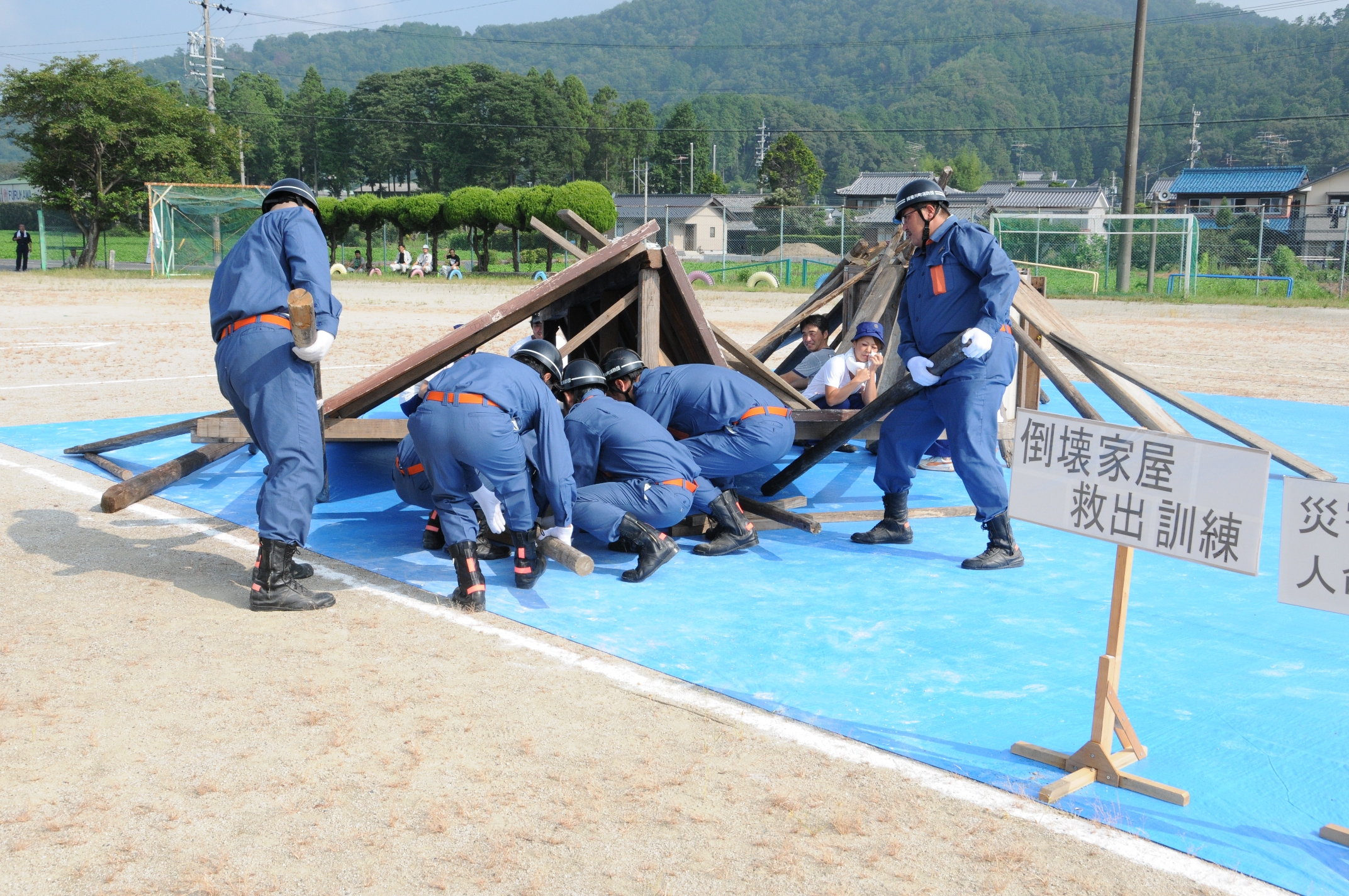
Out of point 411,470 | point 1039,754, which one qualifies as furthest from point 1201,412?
point 411,470

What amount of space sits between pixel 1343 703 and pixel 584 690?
271cm

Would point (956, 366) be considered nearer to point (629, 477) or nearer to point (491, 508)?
point (629, 477)

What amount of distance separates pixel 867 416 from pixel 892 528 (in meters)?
0.70

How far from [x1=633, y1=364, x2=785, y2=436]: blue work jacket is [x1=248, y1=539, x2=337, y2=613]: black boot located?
2.03m

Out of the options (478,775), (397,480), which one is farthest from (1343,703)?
(397,480)

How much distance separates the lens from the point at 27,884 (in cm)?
275

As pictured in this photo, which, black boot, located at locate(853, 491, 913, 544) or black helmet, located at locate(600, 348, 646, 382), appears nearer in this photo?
black helmet, located at locate(600, 348, 646, 382)

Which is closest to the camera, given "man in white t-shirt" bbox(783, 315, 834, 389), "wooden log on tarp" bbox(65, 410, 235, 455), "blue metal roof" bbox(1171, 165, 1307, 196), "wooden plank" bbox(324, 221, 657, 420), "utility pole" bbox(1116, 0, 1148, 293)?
"wooden plank" bbox(324, 221, 657, 420)

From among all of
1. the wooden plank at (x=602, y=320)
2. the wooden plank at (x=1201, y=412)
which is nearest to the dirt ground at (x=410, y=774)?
the wooden plank at (x=602, y=320)

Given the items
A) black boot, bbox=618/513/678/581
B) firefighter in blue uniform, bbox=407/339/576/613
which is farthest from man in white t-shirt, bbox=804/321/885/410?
firefighter in blue uniform, bbox=407/339/576/613

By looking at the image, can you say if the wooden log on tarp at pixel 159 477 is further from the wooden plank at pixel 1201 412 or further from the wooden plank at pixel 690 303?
the wooden plank at pixel 1201 412

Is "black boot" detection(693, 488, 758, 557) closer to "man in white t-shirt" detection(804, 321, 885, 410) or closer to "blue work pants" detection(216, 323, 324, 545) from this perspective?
"man in white t-shirt" detection(804, 321, 885, 410)

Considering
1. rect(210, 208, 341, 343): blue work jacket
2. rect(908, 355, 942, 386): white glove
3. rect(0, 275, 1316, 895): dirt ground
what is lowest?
rect(0, 275, 1316, 895): dirt ground

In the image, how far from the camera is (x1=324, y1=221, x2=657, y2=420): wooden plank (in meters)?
6.41
